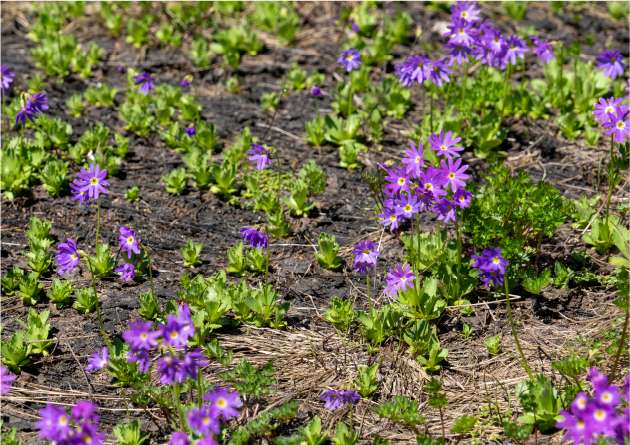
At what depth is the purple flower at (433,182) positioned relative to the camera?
4047 millimetres

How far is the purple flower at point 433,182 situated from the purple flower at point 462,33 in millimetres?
1746

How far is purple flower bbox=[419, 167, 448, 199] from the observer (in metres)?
4.05

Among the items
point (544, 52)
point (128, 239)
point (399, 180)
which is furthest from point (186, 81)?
point (399, 180)

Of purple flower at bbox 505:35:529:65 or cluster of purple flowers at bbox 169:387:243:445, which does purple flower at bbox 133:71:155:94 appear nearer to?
purple flower at bbox 505:35:529:65

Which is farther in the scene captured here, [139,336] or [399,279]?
[399,279]

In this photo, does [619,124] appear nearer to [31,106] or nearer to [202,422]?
[202,422]

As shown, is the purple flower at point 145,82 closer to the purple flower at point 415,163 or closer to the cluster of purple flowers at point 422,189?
the cluster of purple flowers at point 422,189

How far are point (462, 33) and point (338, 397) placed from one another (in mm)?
2896

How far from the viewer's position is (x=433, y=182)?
13.3 feet

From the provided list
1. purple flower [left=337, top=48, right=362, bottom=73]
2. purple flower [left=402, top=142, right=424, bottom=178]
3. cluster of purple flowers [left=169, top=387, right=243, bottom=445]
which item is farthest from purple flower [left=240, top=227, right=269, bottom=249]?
purple flower [left=337, top=48, right=362, bottom=73]

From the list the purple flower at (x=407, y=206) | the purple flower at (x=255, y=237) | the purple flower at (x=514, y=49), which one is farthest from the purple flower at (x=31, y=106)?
the purple flower at (x=514, y=49)

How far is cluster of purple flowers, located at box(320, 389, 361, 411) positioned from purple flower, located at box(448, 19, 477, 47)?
2.75 metres

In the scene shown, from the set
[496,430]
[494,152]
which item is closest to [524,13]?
[494,152]

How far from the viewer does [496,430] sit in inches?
146
